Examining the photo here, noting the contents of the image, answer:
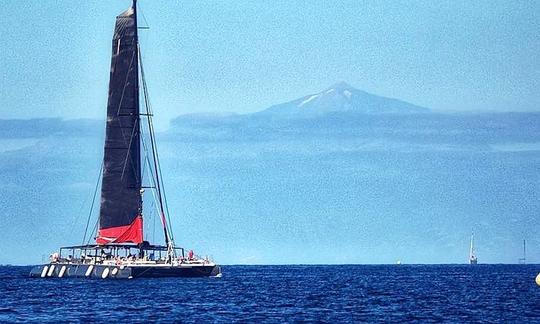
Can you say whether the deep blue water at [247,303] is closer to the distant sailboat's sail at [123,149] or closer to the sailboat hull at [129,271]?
the sailboat hull at [129,271]

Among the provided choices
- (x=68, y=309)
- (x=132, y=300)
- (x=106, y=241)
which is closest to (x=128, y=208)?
(x=106, y=241)

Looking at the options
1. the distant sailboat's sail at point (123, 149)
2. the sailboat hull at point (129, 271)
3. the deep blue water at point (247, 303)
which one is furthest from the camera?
the distant sailboat's sail at point (123, 149)

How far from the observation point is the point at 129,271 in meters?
137

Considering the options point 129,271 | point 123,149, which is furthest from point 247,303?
point 123,149

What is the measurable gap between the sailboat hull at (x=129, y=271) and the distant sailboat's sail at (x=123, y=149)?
4.46 meters

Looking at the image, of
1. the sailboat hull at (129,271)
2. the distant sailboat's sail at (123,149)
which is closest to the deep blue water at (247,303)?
the sailboat hull at (129,271)

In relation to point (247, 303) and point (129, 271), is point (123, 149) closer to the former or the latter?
point (129, 271)

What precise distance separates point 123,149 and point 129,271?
1625 centimetres

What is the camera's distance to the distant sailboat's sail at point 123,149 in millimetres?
147000

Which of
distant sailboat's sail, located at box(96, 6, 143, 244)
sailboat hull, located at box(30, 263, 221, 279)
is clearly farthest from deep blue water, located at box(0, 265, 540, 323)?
distant sailboat's sail, located at box(96, 6, 143, 244)

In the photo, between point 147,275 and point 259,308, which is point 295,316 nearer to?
point 259,308

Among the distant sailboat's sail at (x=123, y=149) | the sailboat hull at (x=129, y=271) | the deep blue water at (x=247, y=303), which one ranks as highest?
the distant sailboat's sail at (x=123, y=149)

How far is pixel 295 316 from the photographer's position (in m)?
92.6

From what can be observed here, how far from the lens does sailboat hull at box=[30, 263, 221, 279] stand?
138 meters
